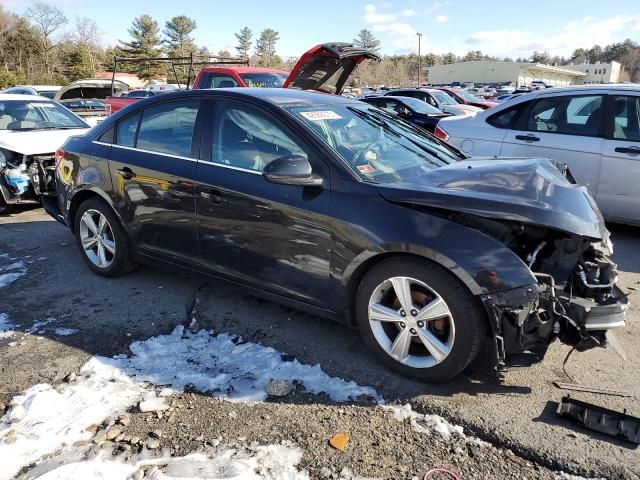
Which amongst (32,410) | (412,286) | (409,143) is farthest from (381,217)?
(32,410)

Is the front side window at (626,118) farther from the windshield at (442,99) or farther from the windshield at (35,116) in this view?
the windshield at (442,99)

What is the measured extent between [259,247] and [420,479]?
1743mm

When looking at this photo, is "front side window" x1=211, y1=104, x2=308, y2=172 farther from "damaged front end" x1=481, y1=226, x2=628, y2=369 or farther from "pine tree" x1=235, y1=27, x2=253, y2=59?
"pine tree" x1=235, y1=27, x2=253, y2=59

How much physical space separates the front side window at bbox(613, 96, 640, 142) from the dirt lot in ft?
5.61

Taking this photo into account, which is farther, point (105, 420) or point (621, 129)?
point (621, 129)

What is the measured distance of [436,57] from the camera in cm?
13125

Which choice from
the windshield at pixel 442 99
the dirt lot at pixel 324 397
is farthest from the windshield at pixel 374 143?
the windshield at pixel 442 99

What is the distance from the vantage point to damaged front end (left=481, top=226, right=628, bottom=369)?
258cm

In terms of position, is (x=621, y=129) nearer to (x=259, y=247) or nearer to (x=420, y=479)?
(x=259, y=247)

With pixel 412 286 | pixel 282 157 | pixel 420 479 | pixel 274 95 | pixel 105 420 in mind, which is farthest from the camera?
pixel 274 95

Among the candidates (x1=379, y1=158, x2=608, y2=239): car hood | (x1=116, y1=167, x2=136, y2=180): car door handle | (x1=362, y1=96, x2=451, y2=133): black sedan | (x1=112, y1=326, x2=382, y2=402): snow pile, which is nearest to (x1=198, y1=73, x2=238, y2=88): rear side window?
(x1=362, y1=96, x2=451, y2=133): black sedan

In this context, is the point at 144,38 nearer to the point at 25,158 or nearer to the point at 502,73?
the point at 502,73

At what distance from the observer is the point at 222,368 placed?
3135 mm

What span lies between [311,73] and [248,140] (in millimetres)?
6041
